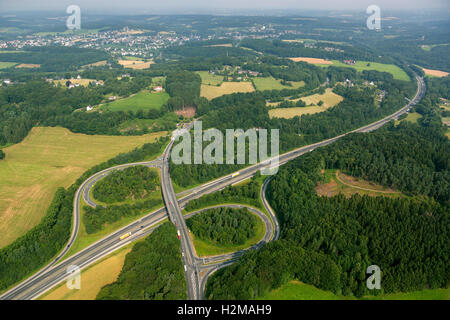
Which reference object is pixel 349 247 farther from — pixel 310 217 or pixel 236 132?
pixel 236 132

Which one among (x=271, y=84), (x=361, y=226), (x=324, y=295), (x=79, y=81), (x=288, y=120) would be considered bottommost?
(x=324, y=295)

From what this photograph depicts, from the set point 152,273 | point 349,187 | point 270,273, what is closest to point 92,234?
point 152,273

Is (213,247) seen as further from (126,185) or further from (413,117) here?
(413,117)

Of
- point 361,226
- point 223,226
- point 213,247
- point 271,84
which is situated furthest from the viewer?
point 271,84

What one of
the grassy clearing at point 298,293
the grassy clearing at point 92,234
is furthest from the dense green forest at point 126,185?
the grassy clearing at point 298,293

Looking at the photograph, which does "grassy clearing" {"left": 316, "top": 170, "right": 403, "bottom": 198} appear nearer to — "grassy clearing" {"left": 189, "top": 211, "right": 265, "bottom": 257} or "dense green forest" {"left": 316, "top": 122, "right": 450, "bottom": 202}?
"dense green forest" {"left": 316, "top": 122, "right": 450, "bottom": 202}

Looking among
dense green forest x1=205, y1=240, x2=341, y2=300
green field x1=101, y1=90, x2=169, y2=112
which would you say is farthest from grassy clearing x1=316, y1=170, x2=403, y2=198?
green field x1=101, y1=90, x2=169, y2=112

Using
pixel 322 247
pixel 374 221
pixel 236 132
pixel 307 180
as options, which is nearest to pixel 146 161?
pixel 236 132

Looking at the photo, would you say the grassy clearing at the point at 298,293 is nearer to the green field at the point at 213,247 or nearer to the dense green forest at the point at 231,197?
the green field at the point at 213,247
